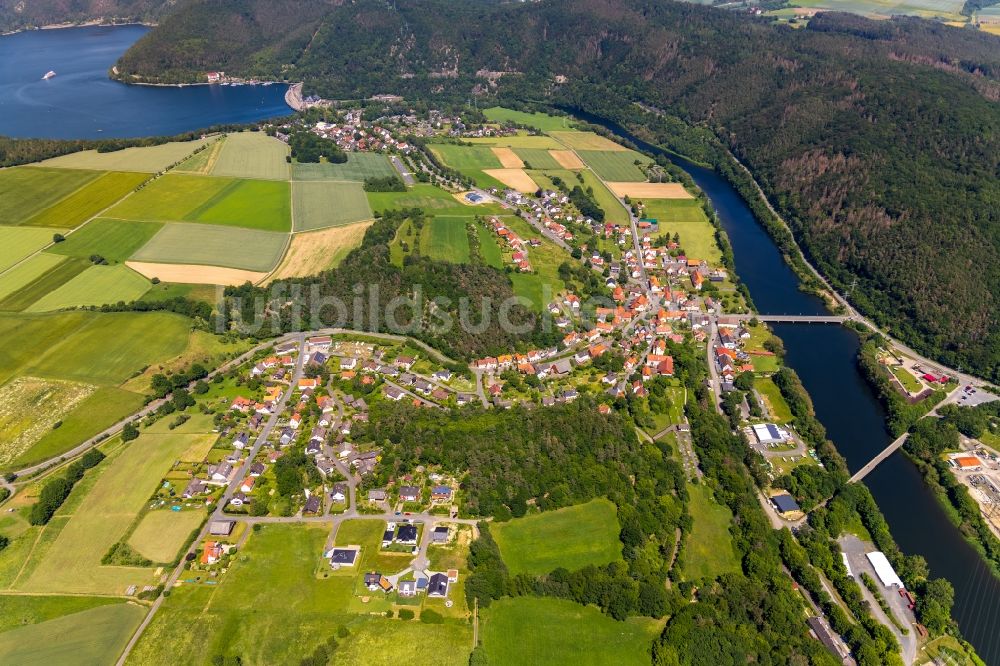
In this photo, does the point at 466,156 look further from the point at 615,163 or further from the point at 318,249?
the point at 318,249

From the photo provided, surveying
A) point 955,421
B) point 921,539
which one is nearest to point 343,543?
point 921,539

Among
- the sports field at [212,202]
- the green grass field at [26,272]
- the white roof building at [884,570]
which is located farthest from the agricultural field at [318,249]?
the white roof building at [884,570]

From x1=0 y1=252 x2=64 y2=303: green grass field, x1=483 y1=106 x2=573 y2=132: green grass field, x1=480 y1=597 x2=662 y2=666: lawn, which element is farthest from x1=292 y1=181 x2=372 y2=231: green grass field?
x1=480 y1=597 x2=662 y2=666: lawn

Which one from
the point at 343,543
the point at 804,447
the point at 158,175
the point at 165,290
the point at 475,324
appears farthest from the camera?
the point at 158,175

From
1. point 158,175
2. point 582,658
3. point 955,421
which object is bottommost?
point 582,658

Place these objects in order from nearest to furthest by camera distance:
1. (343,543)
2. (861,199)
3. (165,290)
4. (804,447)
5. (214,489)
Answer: (343,543)
(214,489)
(804,447)
(165,290)
(861,199)

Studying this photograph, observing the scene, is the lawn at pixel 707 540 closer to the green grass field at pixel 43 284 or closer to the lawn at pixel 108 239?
the green grass field at pixel 43 284

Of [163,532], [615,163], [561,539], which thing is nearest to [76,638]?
[163,532]

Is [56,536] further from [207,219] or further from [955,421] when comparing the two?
[955,421]
